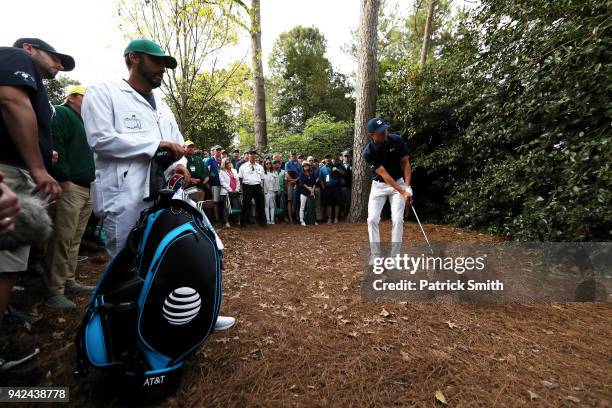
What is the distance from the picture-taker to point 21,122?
1915mm

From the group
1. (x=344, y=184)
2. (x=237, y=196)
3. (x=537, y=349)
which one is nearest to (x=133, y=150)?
(x=537, y=349)

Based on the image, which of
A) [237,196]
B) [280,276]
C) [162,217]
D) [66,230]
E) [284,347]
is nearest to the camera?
[162,217]

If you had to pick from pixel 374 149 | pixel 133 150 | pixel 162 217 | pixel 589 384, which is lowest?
pixel 589 384

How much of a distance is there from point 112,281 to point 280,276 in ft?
9.26

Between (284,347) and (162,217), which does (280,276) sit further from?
(162,217)

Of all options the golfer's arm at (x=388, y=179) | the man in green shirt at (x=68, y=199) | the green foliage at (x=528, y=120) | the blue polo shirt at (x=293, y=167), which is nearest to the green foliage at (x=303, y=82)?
the blue polo shirt at (x=293, y=167)

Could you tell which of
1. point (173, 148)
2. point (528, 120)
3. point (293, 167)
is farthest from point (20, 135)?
point (293, 167)

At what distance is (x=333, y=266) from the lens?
5.24m

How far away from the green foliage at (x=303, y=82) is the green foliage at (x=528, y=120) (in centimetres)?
1814

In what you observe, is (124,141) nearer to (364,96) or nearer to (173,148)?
(173,148)

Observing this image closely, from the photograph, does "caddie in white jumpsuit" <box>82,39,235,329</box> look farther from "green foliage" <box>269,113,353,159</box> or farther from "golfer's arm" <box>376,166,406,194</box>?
"green foliage" <box>269,113,353,159</box>

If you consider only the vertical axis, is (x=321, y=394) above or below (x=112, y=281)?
below

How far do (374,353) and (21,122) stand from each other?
2.84m

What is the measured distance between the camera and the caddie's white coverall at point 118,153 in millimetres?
2105
